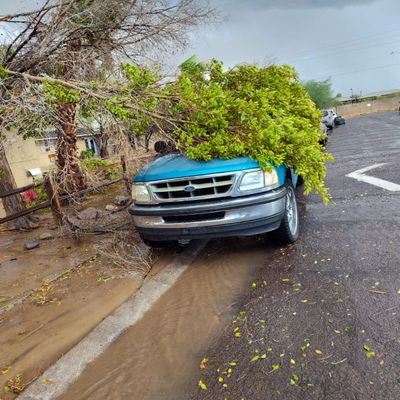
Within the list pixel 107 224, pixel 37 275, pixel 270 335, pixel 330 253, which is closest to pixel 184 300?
pixel 270 335

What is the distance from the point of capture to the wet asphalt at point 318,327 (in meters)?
2.15

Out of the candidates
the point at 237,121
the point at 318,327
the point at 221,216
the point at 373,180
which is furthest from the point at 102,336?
the point at 373,180

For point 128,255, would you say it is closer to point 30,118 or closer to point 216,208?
point 216,208

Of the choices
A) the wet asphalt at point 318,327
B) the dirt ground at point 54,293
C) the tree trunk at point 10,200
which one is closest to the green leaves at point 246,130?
the wet asphalt at point 318,327

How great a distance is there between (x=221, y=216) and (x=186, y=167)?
68 cm

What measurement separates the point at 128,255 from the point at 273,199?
216 cm

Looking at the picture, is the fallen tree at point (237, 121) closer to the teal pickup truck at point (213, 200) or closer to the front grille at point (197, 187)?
the teal pickup truck at point (213, 200)

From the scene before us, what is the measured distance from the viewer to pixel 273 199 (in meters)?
3.76

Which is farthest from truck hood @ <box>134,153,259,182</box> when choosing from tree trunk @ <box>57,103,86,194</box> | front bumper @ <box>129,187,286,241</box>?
tree trunk @ <box>57,103,86,194</box>

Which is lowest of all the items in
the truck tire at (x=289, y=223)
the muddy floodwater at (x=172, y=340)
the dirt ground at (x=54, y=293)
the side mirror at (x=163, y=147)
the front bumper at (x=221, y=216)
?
the muddy floodwater at (x=172, y=340)

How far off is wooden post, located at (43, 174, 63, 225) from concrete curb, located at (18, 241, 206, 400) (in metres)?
2.93

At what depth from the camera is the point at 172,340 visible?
2.85 metres

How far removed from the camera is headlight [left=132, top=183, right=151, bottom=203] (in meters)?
4.15

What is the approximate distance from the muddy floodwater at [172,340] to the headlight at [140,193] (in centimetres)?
101
